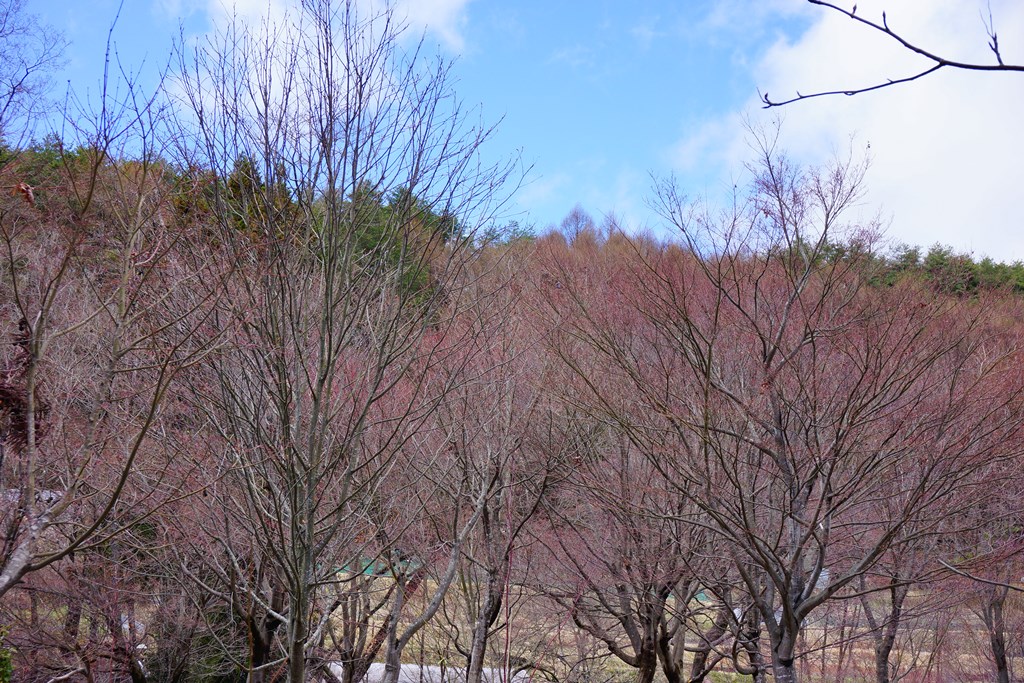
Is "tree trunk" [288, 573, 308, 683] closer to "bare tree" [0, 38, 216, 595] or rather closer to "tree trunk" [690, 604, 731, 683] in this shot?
"bare tree" [0, 38, 216, 595]

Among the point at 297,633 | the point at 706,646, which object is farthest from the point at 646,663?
the point at 297,633

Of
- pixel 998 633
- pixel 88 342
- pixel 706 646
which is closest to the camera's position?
pixel 88 342

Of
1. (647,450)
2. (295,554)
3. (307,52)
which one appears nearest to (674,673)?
(647,450)

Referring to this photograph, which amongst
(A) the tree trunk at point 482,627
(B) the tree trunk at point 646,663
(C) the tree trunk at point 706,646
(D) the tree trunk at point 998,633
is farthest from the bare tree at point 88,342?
(D) the tree trunk at point 998,633

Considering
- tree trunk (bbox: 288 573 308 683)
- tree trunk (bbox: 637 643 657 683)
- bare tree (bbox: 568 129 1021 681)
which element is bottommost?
tree trunk (bbox: 637 643 657 683)

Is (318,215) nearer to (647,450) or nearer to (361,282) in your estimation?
(361,282)

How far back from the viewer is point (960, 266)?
10547mm

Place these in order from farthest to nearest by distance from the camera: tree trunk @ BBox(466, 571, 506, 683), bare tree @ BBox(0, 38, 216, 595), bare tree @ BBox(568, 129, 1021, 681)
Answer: tree trunk @ BBox(466, 571, 506, 683), bare tree @ BBox(568, 129, 1021, 681), bare tree @ BBox(0, 38, 216, 595)

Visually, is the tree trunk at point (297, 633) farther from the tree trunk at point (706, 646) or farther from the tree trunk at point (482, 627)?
the tree trunk at point (706, 646)

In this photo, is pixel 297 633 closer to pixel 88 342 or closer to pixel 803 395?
pixel 803 395

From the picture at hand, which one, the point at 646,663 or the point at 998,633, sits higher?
the point at 998,633

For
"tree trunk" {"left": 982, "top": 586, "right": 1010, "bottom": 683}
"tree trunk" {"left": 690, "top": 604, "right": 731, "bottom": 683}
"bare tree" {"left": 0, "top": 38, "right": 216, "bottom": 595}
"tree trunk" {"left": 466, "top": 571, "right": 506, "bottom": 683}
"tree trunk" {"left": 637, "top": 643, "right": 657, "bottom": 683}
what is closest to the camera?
"bare tree" {"left": 0, "top": 38, "right": 216, "bottom": 595}

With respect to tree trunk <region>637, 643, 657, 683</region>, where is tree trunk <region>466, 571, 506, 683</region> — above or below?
above

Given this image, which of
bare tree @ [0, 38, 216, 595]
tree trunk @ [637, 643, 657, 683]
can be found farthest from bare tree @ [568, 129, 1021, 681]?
bare tree @ [0, 38, 216, 595]
